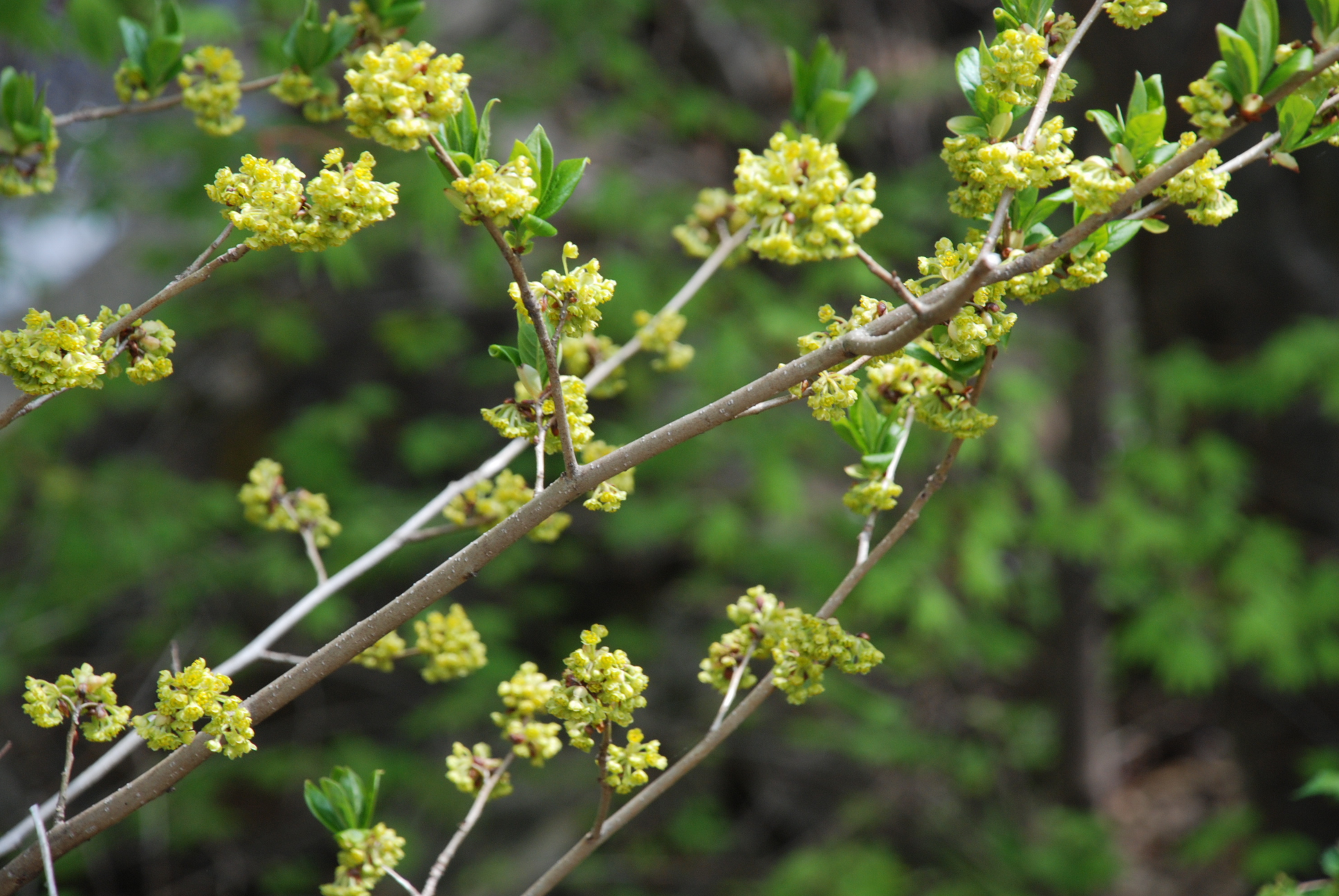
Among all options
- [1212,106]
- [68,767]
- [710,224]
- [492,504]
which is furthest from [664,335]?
[68,767]

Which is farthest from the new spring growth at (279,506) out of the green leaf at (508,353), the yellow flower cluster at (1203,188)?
the yellow flower cluster at (1203,188)

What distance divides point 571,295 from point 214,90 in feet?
2.10

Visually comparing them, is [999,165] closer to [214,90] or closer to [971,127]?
[971,127]

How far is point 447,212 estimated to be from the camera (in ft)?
7.87

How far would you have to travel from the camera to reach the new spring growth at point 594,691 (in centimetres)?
68

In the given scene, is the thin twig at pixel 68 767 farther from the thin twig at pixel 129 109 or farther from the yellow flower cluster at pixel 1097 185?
the yellow flower cluster at pixel 1097 185

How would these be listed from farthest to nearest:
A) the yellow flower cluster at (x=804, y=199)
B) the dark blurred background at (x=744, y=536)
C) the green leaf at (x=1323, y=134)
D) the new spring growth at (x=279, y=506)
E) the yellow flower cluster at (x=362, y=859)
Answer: the dark blurred background at (x=744, y=536) < the new spring growth at (x=279, y=506) < the yellow flower cluster at (x=362, y=859) < the green leaf at (x=1323, y=134) < the yellow flower cluster at (x=804, y=199)

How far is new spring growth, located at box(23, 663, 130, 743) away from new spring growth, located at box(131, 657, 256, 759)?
4 centimetres

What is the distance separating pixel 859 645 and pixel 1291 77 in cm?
52

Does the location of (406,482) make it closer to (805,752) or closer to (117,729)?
(805,752)

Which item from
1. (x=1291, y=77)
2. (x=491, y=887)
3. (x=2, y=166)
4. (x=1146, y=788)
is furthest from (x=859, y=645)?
(x=1146, y=788)

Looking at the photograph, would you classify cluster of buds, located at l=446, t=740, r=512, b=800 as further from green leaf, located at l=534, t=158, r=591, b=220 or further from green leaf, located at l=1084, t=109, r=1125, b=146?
green leaf, located at l=1084, t=109, r=1125, b=146

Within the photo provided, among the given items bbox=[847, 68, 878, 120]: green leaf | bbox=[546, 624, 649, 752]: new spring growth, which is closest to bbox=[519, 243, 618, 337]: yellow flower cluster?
bbox=[546, 624, 649, 752]: new spring growth

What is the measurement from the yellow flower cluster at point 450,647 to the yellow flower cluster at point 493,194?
1.48 feet
